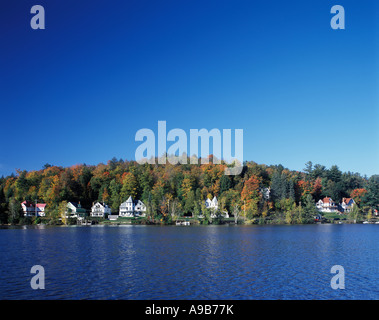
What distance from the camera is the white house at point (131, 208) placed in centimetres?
11404

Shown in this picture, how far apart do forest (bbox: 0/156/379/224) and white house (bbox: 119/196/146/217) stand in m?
3.14

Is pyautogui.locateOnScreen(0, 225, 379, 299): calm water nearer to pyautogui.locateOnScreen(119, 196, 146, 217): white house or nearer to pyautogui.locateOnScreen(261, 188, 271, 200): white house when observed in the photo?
pyautogui.locateOnScreen(261, 188, 271, 200): white house

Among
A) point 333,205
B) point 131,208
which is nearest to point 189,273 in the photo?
point 131,208

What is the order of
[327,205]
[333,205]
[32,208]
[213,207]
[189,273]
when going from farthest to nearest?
[333,205]
[327,205]
[32,208]
[213,207]
[189,273]

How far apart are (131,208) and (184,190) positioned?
64.1 feet

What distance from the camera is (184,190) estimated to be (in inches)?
4476

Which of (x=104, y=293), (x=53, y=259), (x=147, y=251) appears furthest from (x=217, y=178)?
(x=104, y=293)

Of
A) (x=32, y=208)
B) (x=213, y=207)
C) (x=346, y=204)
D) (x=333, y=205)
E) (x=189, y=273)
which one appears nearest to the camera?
(x=189, y=273)

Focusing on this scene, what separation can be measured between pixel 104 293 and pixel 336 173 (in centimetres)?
13800

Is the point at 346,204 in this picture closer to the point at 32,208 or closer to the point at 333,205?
the point at 333,205

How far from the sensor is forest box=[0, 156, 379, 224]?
340ft

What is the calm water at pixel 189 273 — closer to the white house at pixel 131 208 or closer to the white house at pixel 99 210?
the white house at pixel 131 208
